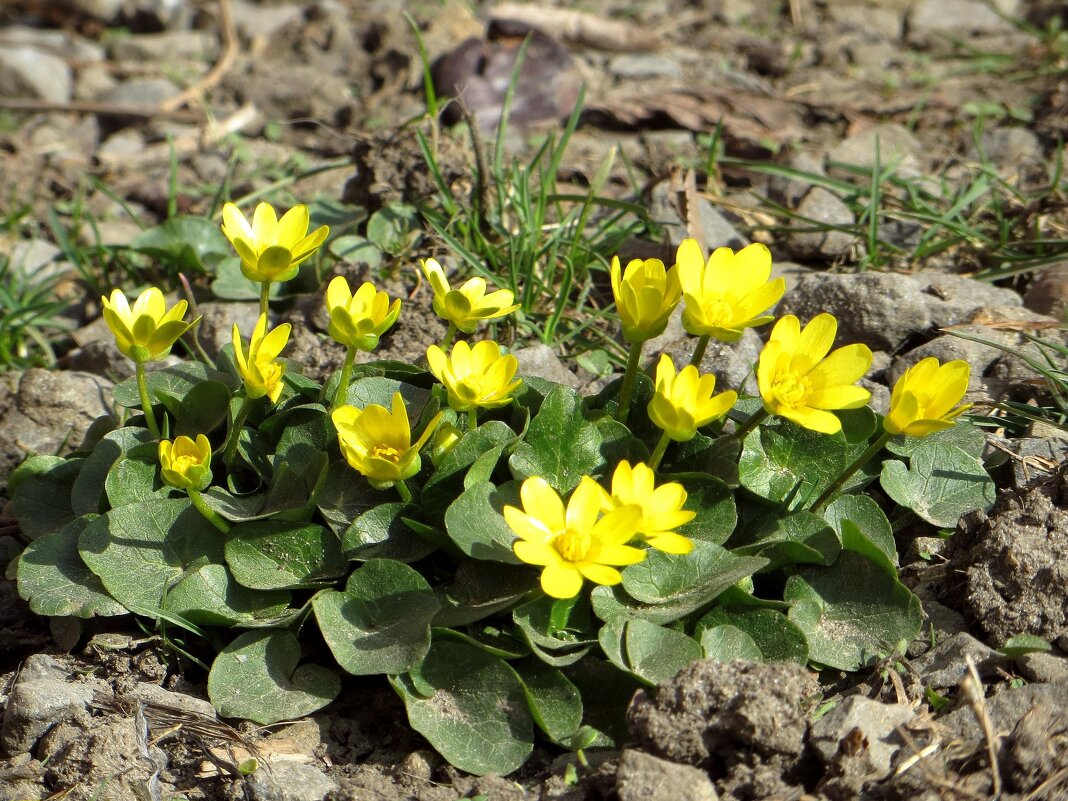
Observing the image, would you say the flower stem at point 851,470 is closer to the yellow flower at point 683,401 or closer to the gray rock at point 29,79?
the yellow flower at point 683,401

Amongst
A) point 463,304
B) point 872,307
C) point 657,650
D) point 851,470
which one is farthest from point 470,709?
point 872,307

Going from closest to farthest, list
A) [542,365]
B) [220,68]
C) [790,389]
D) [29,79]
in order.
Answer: [790,389]
[542,365]
[29,79]
[220,68]

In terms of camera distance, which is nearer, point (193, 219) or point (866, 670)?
point (866, 670)

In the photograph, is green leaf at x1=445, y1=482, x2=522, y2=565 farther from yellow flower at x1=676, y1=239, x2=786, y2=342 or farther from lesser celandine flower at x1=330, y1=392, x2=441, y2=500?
yellow flower at x1=676, y1=239, x2=786, y2=342

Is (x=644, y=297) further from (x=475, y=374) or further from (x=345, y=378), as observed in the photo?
(x=345, y=378)

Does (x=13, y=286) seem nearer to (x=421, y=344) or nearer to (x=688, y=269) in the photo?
(x=421, y=344)

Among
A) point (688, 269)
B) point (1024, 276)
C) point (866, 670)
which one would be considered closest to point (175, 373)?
point (688, 269)
